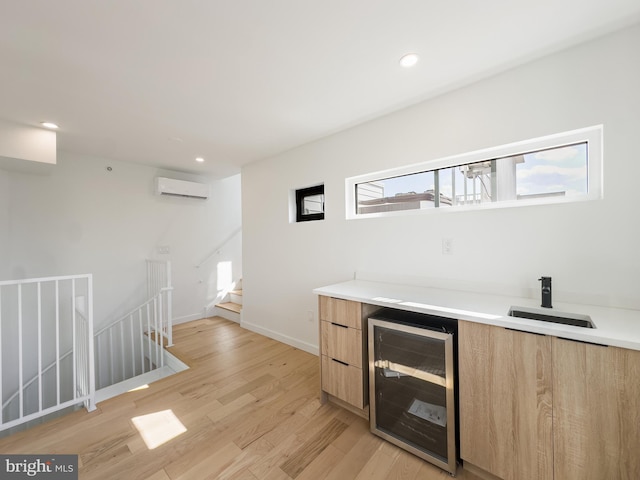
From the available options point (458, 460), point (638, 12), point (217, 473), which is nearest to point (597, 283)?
point (458, 460)

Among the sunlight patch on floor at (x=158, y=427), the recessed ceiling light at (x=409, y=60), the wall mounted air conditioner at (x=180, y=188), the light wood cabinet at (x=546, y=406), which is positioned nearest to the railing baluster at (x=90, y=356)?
the sunlight patch on floor at (x=158, y=427)

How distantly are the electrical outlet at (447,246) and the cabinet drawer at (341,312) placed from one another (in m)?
0.81

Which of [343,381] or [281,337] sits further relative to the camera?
[281,337]

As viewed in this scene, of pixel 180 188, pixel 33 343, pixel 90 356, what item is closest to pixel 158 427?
pixel 90 356

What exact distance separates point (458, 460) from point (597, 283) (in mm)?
Answer: 1290

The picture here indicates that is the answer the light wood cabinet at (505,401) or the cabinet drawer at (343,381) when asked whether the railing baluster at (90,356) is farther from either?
the light wood cabinet at (505,401)

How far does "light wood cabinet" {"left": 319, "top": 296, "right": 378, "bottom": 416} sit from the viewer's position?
183cm

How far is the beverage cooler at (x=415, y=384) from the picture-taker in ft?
4.80

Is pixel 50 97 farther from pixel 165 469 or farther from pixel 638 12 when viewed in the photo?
pixel 638 12

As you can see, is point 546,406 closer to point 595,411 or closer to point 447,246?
point 595,411

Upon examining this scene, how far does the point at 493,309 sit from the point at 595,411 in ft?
1.73

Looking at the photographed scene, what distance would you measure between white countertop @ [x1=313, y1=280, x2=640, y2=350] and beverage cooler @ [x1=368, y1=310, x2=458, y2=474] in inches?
5.2

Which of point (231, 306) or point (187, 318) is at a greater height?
point (231, 306)

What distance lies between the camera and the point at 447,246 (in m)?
2.00
